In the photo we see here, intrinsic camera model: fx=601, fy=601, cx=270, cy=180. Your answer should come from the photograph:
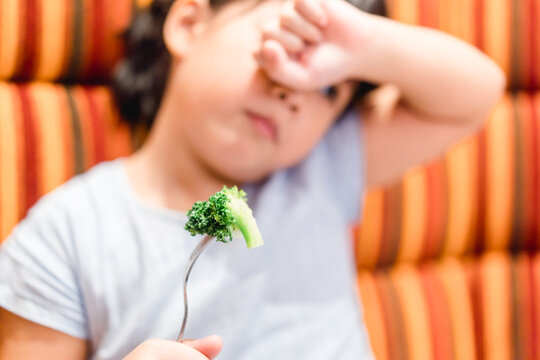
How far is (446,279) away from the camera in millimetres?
809

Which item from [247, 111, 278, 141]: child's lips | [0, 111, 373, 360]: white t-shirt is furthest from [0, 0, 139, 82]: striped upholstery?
[247, 111, 278, 141]: child's lips

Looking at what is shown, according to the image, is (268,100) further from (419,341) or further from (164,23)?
(419,341)

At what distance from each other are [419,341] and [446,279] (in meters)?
0.10

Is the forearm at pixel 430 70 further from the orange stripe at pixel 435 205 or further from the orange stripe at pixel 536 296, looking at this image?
the orange stripe at pixel 536 296

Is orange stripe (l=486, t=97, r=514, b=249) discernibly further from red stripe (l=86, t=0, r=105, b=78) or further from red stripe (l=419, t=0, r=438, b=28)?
red stripe (l=86, t=0, r=105, b=78)

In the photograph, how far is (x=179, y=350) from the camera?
0.35 metres

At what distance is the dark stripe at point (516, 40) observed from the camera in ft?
2.62

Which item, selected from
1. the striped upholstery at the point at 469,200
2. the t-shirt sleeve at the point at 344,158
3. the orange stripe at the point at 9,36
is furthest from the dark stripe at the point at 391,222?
the orange stripe at the point at 9,36

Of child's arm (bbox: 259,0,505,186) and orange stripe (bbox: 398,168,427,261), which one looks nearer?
child's arm (bbox: 259,0,505,186)

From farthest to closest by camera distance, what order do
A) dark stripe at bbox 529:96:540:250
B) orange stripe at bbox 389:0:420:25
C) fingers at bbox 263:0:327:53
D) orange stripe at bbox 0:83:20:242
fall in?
dark stripe at bbox 529:96:540:250, orange stripe at bbox 389:0:420:25, orange stripe at bbox 0:83:20:242, fingers at bbox 263:0:327:53

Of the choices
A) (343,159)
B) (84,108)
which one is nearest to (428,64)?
(343,159)

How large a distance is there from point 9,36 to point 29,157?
0.12m

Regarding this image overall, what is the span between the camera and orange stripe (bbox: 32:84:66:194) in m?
0.60

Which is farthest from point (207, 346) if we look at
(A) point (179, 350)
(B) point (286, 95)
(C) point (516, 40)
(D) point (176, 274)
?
(C) point (516, 40)
